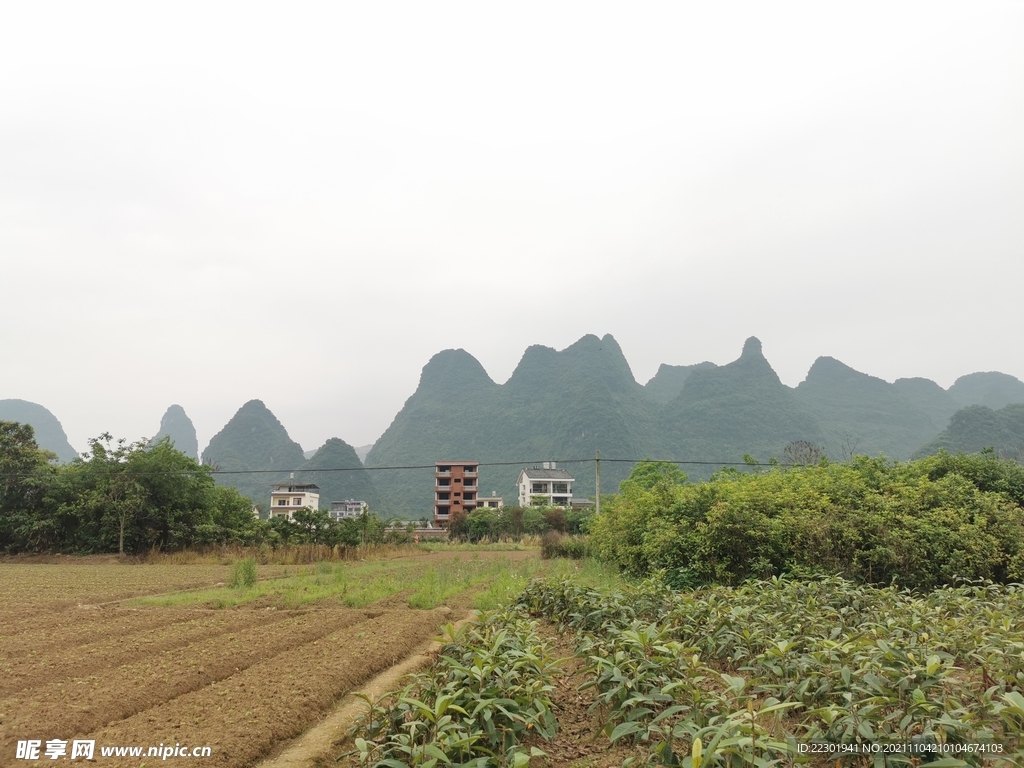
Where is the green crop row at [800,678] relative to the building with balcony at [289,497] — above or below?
above

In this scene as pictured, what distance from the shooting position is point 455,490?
54875 mm

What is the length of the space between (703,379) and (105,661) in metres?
83.4

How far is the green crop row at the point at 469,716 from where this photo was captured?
249cm

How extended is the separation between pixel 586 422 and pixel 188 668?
226 feet

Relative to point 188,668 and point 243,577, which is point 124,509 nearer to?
point 243,577

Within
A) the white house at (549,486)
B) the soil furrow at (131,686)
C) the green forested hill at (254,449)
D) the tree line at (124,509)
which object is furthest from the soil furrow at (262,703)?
the green forested hill at (254,449)

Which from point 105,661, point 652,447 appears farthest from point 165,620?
point 652,447

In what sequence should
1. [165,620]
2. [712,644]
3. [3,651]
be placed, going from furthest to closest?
[165,620], [3,651], [712,644]

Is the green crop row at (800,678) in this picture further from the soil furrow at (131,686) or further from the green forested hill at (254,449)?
the green forested hill at (254,449)

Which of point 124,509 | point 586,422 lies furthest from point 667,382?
point 124,509

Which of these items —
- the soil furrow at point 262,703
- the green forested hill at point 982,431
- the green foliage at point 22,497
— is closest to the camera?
the soil furrow at point 262,703

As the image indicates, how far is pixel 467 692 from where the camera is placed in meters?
2.97

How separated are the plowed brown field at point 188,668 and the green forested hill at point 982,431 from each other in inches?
1884

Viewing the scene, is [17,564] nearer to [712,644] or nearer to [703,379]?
[712,644]
